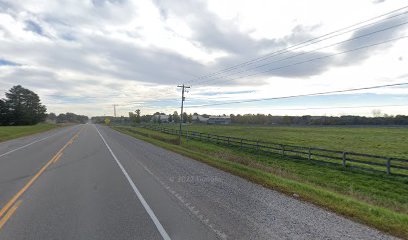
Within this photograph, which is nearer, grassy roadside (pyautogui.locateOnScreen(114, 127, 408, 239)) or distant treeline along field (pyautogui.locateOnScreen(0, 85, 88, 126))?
grassy roadside (pyautogui.locateOnScreen(114, 127, 408, 239))

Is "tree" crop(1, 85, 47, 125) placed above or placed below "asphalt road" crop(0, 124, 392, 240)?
above

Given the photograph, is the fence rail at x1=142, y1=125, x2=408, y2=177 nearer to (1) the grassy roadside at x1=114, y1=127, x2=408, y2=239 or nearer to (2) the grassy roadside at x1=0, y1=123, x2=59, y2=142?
(1) the grassy roadside at x1=114, y1=127, x2=408, y2=239

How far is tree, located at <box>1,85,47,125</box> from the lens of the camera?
317 feet

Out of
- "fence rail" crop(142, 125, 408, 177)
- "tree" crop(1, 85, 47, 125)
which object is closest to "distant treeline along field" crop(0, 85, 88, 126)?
"tree" crop(1, 85, 47, 125)

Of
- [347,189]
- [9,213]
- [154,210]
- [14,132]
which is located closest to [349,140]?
[347,189]

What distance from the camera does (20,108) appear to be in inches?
3868

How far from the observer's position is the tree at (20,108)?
96562mm

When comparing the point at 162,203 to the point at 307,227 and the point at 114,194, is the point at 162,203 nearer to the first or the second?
the point at 114,194

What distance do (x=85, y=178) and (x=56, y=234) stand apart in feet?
19.2

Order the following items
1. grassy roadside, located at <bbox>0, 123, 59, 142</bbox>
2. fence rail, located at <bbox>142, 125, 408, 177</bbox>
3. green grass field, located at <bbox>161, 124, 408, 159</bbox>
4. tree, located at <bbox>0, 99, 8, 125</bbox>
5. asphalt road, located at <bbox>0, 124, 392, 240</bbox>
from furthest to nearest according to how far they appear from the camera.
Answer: tree, located at <bbox>0, 99, 8, 125</bbox>
grassy roadside, located at <bbox>0, 123, 59, 142</bbox>
green grass field, located at <bbox>161, 124, 408, 159</bbox>
fence rail, located at <bbox>142, 125, 408, 177</bbox>
asphalt road, located at <bbox>0, 124, 392, 240</bbox>

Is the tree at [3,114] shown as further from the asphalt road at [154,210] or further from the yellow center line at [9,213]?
the yellow center line at [9,213]

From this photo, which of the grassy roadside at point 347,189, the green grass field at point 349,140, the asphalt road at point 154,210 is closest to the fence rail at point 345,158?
the grassy roadside at point 347,189

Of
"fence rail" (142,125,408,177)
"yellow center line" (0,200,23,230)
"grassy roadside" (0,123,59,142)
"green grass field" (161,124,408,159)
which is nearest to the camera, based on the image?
"yellow center line" (0,200,23,230)

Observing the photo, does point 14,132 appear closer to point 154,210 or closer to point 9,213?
point 9,213
